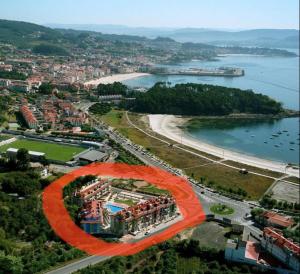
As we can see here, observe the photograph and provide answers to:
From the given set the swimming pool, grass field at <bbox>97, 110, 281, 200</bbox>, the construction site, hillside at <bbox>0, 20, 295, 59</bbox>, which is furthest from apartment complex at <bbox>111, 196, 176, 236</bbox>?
hillside at <bbox>0, 20, 295, 59</bbox>

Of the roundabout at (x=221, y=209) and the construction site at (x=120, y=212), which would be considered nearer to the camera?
the construction site at (x=120, y=212)

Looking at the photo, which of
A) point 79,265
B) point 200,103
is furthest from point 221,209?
point 200,103

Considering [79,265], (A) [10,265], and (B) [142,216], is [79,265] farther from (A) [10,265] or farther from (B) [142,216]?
(B) [142,216]

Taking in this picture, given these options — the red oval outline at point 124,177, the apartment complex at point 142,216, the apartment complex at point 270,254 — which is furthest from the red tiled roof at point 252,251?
the apartment complex at point 142,216

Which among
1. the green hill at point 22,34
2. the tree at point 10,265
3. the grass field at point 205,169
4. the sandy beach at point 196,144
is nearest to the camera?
the tree at point 10,265

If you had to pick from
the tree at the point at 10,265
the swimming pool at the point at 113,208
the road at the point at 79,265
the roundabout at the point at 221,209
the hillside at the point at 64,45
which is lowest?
the road at the point at 79,265

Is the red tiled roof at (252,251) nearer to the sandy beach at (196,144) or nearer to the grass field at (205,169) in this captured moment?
the grass field at (205,169)
